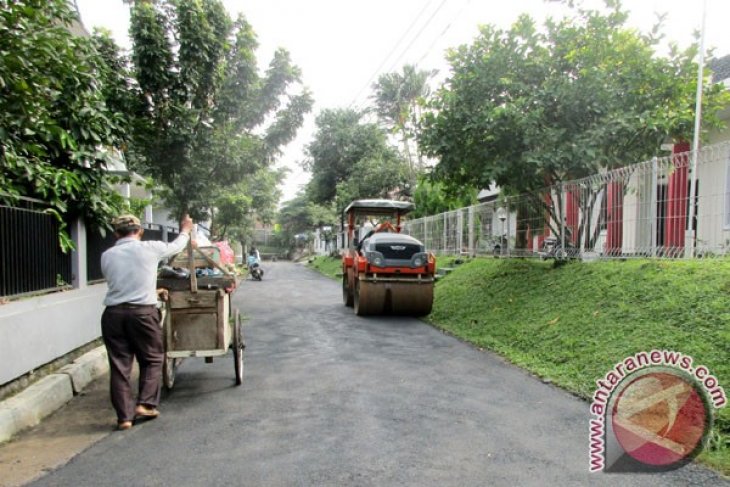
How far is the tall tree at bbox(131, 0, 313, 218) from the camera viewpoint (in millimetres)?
9508

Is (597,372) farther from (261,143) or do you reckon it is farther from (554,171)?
(261,143)

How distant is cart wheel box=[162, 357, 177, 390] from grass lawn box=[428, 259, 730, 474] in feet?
13.8

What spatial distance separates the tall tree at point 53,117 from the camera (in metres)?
4.03

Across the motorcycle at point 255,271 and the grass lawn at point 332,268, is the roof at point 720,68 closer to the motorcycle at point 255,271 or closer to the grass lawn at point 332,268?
the grass lawn at point 332,268

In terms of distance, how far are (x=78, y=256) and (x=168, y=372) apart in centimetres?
275

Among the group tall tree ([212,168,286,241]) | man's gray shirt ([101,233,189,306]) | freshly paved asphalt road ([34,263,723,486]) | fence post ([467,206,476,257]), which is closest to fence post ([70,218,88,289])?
freshly paved asphalt road ([34,263,723,486])

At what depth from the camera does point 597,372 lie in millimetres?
5609

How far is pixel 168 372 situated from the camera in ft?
18.0

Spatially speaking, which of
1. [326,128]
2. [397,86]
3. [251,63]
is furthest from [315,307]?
[326,128]

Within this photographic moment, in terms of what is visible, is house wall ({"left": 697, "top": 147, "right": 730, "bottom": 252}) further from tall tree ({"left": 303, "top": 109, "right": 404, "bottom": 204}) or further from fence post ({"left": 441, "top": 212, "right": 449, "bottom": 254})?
tall tree ({"left": 303, "top": 109, "right": 404, "bottom": 204})

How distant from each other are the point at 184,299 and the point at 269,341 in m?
3.35

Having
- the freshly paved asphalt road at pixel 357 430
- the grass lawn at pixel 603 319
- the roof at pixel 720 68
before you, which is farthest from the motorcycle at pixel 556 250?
the roof at pixel 720 68

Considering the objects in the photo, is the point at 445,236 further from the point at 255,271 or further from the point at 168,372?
the point at 168,372

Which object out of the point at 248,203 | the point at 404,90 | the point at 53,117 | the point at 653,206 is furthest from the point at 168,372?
the point at 404,90
